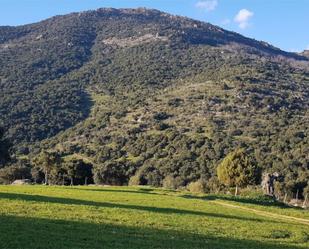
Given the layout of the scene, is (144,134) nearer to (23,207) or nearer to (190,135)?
(190,135)

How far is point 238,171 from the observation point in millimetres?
80000

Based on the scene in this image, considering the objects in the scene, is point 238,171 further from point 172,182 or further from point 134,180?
point 134,180

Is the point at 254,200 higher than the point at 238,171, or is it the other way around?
the point at 238,171

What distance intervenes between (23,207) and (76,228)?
849 cm

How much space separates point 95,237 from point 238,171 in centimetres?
5844

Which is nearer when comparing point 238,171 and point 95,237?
point 95,237

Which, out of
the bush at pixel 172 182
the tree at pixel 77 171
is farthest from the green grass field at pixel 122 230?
the bush at pixel 172 182

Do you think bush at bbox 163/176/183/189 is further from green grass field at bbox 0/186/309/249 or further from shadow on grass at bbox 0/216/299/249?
shadow on grass at bbox 0/216/299/249

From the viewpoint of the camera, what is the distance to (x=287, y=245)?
27672mm

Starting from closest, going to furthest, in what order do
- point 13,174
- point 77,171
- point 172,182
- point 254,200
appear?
point 254,200
point 77,171
point 13,174
point 172,182

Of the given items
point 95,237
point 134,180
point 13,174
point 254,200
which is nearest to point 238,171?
point 254,200

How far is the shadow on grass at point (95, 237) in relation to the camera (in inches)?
844

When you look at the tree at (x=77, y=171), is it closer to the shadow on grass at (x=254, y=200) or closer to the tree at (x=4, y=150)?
the tree at (x=4, y=150)

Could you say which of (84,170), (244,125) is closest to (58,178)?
(84,170)
